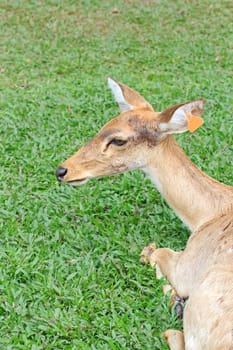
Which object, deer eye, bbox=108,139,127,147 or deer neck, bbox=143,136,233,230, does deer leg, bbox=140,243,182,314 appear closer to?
deer neck, bbox=143,136,233,230

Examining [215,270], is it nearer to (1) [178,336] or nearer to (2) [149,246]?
(1) [178,336]

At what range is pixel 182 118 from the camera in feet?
12.7

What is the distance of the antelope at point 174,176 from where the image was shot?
150 inches

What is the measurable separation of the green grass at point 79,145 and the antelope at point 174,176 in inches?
10.5

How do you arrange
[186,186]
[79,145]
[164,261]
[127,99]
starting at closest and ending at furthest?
[186,186] → [164,261] → [127,99] → [79,145]

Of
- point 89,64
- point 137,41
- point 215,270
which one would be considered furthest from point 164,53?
point 215,270

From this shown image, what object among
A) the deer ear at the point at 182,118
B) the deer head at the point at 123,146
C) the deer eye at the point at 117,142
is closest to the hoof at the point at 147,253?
the deer head at the point at 123,146

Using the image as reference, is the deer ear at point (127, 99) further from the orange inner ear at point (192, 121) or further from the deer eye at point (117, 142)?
the orange inner ear at point (192, 121)

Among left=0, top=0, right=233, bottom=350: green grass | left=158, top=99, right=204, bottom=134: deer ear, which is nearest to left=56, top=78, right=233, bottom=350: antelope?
left=158, top=99, right=204, bottom=134: deer ear

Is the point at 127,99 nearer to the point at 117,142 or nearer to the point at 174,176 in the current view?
the point at 117,142

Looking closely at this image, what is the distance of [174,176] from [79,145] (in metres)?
2.00

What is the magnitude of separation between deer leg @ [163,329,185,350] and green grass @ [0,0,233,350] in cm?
6

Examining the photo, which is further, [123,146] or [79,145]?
[79,145]

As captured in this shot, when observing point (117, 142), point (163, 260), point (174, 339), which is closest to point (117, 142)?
point (117, 142)
